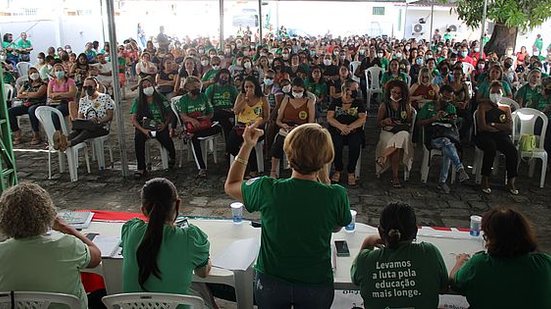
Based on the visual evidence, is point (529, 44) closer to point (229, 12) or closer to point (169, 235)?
point (229, 12)

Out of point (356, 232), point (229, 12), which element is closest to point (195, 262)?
point (356, 232)

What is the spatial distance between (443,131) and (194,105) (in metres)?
3.05

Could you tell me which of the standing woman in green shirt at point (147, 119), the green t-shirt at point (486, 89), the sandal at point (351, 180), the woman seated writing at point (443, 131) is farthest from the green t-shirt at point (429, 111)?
the standing woman in green shirt at point (147, 119)

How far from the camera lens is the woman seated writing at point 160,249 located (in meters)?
2.24

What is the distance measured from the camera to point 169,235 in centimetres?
226

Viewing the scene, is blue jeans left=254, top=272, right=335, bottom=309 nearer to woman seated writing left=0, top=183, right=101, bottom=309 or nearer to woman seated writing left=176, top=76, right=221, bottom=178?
woman seated writing left=0, top=183, right=101, bottom=309

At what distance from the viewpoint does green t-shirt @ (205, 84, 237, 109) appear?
7.11 meters

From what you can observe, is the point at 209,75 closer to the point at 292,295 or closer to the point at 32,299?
the point at 32,299

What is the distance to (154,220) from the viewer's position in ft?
7.44

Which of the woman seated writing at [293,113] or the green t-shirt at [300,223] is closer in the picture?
the green t-shirt at [300,223]

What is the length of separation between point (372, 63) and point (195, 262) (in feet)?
30.4

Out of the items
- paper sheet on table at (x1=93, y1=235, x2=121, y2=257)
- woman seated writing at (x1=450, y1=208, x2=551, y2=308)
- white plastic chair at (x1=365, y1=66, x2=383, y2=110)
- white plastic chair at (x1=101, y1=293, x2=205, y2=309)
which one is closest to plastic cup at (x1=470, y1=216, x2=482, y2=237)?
woman seated writing at (x1=450, y1=208, x2=551, y2=308)

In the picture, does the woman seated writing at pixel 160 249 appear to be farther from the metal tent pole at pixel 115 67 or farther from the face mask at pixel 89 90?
the face mask at pixel 89 90

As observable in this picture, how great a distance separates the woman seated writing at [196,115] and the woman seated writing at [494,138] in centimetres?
323
